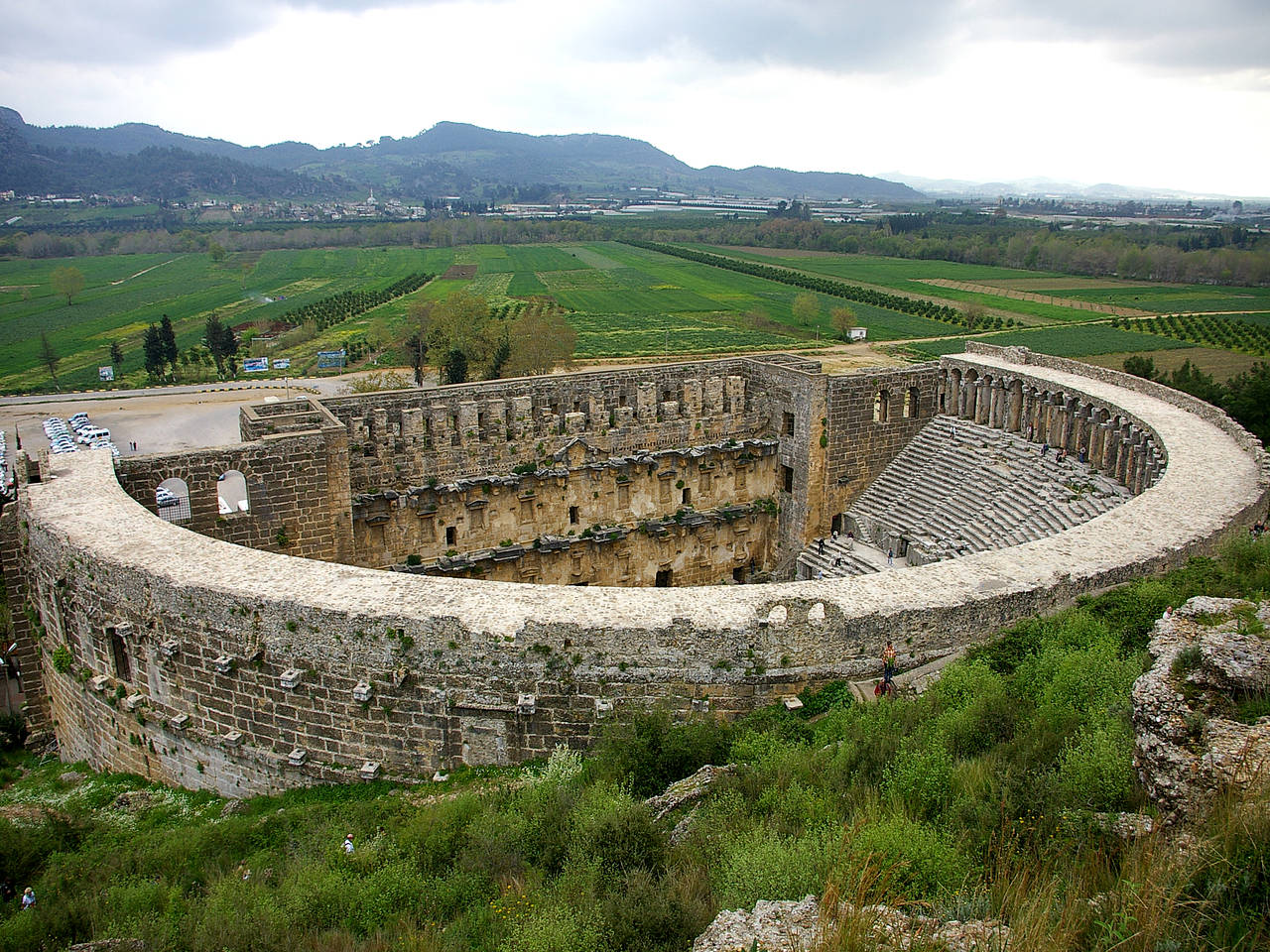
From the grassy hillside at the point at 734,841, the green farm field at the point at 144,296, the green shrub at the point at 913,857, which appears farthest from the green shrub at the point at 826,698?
the green farm field at the point at 144,296

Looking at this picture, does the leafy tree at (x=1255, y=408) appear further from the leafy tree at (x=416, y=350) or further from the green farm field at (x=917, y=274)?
the green farm field at (x=917, y=274)

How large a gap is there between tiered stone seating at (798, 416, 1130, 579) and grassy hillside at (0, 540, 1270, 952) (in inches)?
330

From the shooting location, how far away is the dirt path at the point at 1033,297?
80.9m

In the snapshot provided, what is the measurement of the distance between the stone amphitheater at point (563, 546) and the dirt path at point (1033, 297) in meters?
61.6

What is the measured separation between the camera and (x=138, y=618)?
12508 millimetres

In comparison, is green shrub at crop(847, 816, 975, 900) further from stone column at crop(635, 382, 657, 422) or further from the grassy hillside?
stone column at crop(635, 382, 657, 422)

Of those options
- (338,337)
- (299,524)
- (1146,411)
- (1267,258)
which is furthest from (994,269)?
(299,524)

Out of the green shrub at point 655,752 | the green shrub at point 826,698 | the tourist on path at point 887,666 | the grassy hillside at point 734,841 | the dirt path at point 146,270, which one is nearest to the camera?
the grassy hillside at point 734,841

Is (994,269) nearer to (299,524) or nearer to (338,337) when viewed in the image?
(338,337)

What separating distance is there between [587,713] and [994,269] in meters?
120

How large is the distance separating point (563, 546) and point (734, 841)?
599 inches

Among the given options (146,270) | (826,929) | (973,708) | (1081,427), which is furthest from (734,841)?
(146,270)

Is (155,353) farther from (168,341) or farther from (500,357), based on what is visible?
(500,357)

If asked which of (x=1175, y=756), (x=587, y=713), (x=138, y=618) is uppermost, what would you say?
(x=1175, y=756)
